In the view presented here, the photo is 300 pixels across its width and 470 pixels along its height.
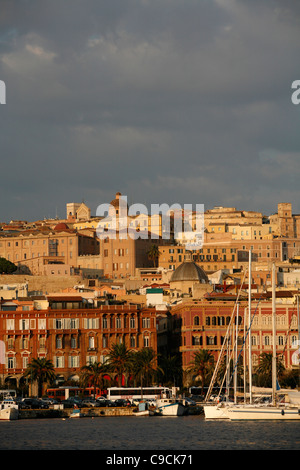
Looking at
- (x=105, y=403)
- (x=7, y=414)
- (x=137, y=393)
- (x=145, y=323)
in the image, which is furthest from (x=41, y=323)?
(x=7, y=414)

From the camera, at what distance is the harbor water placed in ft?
252

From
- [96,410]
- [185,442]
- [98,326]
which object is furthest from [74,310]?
[185,442]

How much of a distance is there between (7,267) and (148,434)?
353 ft

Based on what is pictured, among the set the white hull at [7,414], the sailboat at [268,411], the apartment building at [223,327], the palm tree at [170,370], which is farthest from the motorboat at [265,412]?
the apartment building at [223,327]

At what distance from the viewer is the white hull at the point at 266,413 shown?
90.5 metres

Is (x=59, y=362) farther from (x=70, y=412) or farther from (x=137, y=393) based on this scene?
(x=70, y=412)

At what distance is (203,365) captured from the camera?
396 ft

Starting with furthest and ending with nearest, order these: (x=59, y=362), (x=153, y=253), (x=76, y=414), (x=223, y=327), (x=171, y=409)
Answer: (x=153, y=253), (x=223, y=327), (x=59, y=362), (x=171, y=409), (x=76, y=414)

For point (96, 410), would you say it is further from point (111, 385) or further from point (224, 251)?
point (224, 251)

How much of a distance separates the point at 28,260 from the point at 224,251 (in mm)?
34838

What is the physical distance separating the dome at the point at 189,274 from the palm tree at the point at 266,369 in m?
35.6

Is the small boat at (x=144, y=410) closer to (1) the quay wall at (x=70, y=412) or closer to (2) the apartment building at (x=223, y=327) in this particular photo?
(1) the quay wall at (x=70, y=412)

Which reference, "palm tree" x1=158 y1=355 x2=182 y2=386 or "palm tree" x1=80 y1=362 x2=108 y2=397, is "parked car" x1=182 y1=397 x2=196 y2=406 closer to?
A: "palm tree" x1=80 y1=362 x2=108 y2=397
